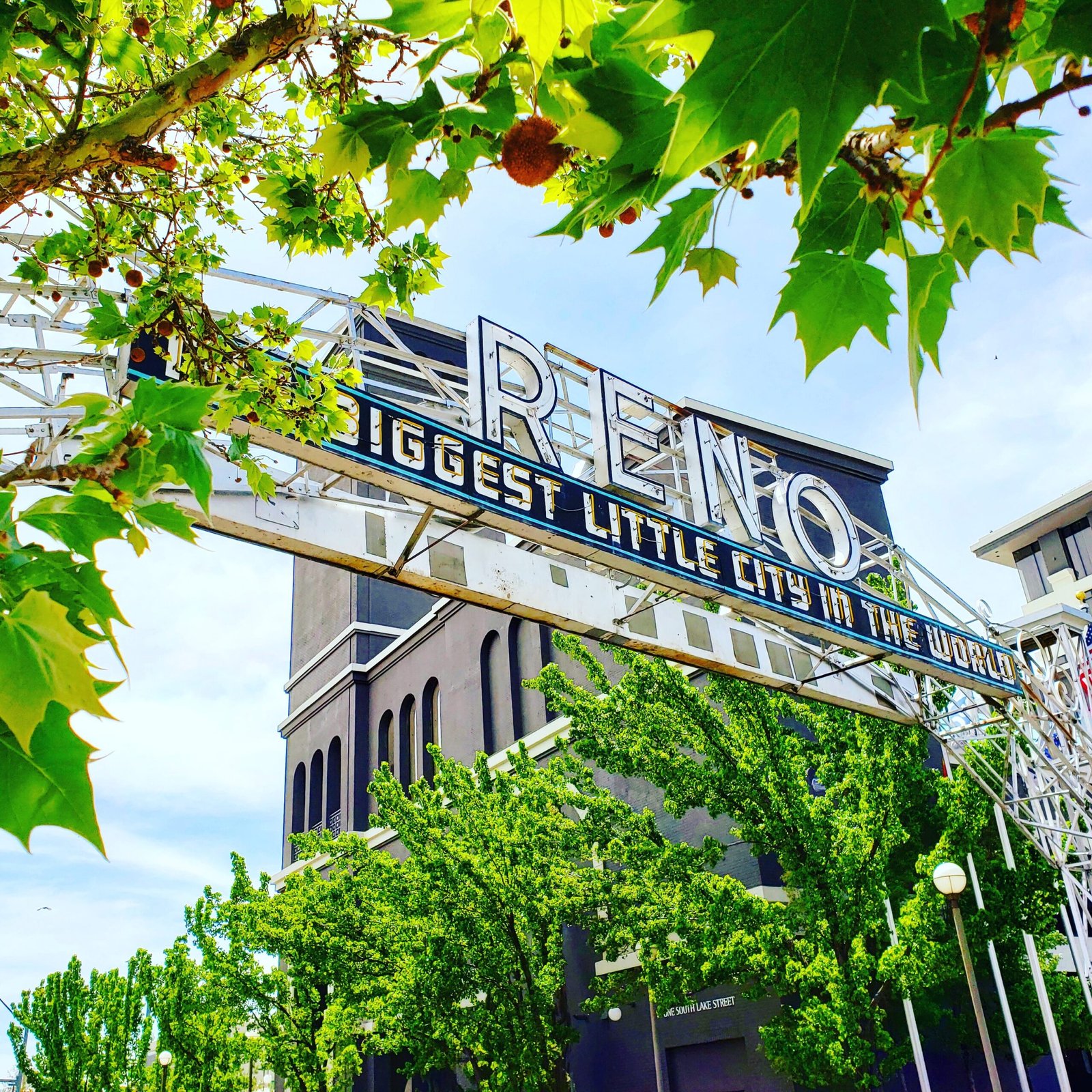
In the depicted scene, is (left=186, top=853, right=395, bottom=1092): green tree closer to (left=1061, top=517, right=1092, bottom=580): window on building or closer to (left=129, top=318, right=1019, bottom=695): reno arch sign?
(left=129, top=318, right=1019, bottom=695): reno arch sign

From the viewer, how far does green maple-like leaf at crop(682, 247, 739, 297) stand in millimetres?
2256

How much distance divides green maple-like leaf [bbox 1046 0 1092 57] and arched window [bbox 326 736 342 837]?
96.6 feet

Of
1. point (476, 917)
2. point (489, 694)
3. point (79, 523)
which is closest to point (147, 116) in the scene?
point (79, 523)

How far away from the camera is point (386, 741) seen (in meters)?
28.2

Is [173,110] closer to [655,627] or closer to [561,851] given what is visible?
[655,627]

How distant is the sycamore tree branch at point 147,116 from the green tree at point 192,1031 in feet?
63.7

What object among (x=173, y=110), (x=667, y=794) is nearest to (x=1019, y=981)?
(x=667, y=794)

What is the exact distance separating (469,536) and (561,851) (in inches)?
307

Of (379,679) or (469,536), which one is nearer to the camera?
(469,536)

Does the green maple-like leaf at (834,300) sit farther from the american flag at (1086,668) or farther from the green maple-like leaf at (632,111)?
the american flag at (1086,668)

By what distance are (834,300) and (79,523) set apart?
1.48 meters

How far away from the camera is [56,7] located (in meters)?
2.44

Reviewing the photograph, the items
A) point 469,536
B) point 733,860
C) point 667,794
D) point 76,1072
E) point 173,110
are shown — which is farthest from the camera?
point 76,1072

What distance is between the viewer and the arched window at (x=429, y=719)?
25.9 metres
